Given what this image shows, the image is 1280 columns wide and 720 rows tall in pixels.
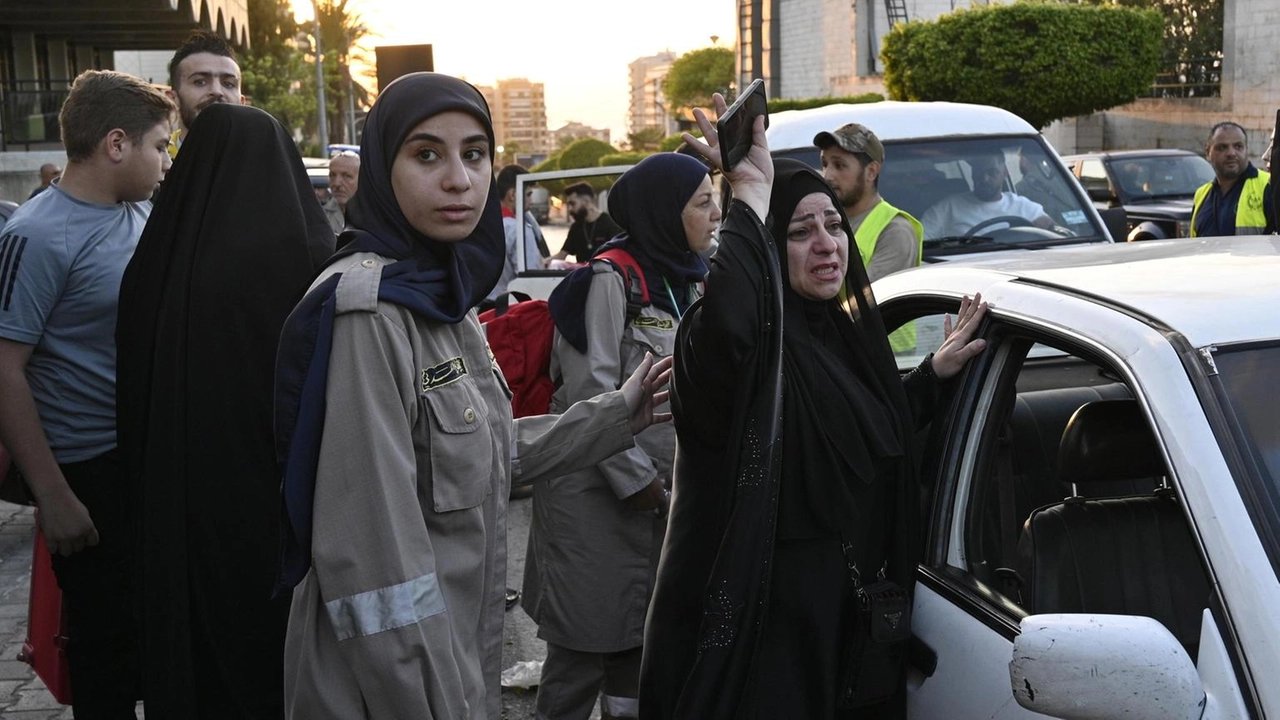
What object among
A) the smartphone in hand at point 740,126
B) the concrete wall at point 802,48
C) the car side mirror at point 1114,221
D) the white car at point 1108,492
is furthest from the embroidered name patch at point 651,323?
the concrete wall at point 802,48

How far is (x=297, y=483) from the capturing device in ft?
7.98

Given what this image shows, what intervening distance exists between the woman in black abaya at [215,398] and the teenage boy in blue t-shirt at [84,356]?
335 mm

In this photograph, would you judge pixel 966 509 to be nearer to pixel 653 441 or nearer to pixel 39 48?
pixel 653 441

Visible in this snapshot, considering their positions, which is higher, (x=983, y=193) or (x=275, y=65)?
(x=275, y=65)

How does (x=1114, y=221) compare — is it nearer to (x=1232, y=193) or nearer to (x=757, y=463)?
(x=1232, y=193)

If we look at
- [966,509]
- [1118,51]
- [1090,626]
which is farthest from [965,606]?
[1118,51]

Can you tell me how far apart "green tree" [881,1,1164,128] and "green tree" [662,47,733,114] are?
5790 cm

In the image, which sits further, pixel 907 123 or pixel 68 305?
pixel 907 123

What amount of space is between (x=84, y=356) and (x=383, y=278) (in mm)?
1710

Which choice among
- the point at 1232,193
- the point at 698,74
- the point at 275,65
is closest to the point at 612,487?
the point at 1232,193

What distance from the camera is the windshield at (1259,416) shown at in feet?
6.81

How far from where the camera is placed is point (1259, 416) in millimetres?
2211

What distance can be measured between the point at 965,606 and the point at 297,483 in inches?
51.6

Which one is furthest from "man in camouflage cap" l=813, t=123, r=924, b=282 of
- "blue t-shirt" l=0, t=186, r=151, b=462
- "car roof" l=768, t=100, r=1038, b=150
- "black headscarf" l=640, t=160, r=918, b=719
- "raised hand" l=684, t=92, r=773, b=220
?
"blue t-shirt" l=0, t=186, r=151, b=462
